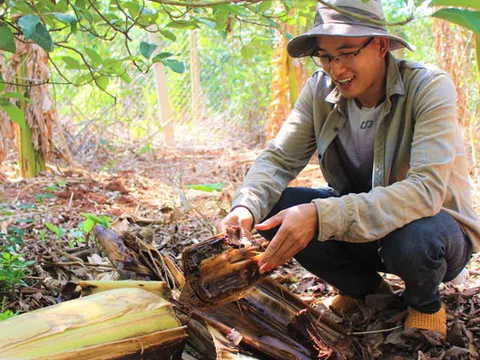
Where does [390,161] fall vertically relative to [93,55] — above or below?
below

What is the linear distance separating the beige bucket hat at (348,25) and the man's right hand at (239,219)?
76 centimetres

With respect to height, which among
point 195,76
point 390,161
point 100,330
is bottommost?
point 100,330

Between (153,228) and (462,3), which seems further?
(153,228)

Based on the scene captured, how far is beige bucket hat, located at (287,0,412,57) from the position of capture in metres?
2.06

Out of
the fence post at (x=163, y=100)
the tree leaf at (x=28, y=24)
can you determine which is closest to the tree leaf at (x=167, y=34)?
the tree leaf at (x=28, y=24)

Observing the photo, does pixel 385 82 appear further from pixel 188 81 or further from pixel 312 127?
pixel 188 81

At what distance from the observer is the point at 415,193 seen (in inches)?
76.2

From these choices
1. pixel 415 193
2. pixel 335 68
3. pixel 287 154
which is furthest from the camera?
pixel 287 154

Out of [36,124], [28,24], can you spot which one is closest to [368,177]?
[28,24]

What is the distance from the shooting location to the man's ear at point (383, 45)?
7.22ft

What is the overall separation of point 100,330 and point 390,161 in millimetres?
1328

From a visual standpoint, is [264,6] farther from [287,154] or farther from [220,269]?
[220,269]

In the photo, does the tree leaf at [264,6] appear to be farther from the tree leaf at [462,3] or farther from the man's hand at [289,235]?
the tree leaf at [462,3]

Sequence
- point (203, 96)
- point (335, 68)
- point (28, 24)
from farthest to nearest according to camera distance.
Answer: point (203, 96), point (335, 68), point (28, 24)
